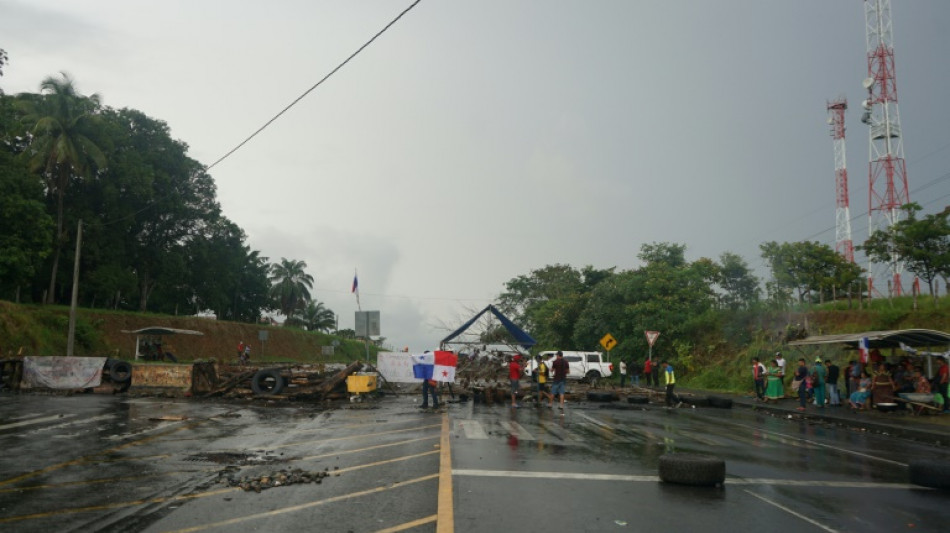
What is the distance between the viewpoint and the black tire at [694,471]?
7.75m

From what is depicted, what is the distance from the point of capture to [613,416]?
17859mm

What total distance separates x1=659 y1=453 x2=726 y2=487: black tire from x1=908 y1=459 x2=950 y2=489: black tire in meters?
2.76

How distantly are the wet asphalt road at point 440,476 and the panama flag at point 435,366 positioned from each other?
138 inches

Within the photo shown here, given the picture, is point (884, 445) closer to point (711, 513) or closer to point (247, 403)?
point (711, 513)

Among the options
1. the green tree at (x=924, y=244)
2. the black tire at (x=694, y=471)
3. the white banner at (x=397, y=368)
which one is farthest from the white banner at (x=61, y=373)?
the green tree at (x=924, y=244)

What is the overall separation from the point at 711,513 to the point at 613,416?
1160 centimetres

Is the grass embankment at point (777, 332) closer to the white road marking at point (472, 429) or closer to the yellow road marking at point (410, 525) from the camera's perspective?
the white road marking at point (472, 429)

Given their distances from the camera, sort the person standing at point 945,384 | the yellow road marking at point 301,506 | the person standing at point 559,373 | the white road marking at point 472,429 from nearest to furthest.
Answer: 1. the yellow road marking at point 301,506
2. the white road marking at point 472,429
3. the person standing at point 945,384
4. the person standing at point 559,373

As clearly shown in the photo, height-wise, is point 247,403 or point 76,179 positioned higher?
point 76,179

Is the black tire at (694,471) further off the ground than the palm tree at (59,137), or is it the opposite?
the palm tree at (59,137)

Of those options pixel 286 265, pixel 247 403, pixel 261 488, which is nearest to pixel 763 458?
pixel 261 488

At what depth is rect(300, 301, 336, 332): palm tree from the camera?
10267 centimetres

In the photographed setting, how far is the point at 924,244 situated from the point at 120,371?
36.3 m

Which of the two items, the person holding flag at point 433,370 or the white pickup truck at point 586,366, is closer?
the person holding flag at point 433,370
